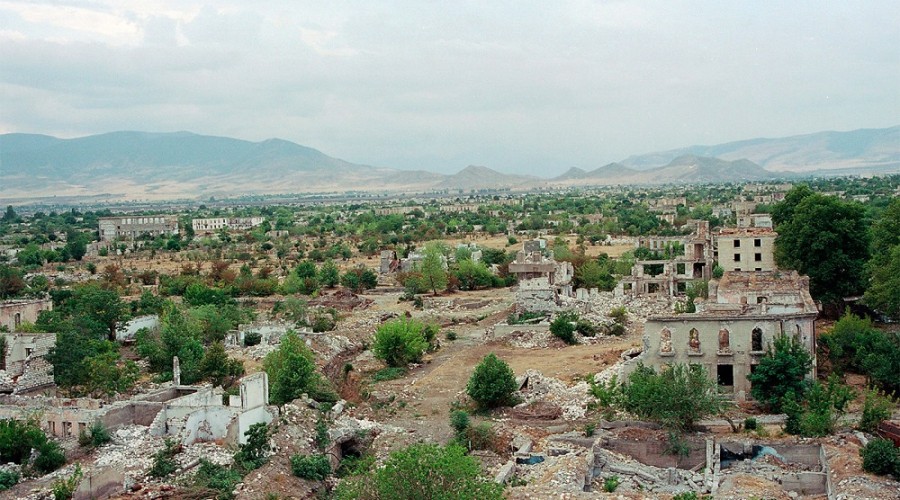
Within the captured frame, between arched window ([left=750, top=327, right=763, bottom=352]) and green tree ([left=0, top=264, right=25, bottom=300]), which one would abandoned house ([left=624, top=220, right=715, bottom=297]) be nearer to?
arched window ([left=750, top=327, right=763, bottom=352])

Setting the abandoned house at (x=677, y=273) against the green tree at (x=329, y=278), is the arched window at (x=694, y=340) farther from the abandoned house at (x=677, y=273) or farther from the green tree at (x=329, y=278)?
the green tree at (x=329, y=278)

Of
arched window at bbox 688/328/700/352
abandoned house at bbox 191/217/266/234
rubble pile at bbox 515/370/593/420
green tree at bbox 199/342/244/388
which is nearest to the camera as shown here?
arched window at bbox 688/328/700/352

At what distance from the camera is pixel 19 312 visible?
39.4 meters

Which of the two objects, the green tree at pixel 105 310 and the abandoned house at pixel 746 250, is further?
the abandoned house at pixel 746 250

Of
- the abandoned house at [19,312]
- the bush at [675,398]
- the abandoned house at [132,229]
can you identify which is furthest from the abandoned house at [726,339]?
the abandoned house at [132,229]

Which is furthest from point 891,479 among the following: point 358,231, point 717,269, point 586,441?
point 358,231

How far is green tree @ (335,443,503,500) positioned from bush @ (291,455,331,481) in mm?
4968

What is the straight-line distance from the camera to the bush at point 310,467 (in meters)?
21.4

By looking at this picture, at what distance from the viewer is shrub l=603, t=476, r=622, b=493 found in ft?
66.9

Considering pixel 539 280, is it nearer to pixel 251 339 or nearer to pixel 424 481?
pixel 251 339

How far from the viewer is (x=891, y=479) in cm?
1938

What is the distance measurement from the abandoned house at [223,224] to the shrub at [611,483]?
97.2 metres

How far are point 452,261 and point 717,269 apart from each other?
2227 cm

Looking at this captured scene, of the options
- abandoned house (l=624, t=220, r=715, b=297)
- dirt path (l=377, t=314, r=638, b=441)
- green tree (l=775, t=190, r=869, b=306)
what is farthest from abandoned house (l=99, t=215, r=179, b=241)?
green tree (l=775, t=190, r=869, b=306)
